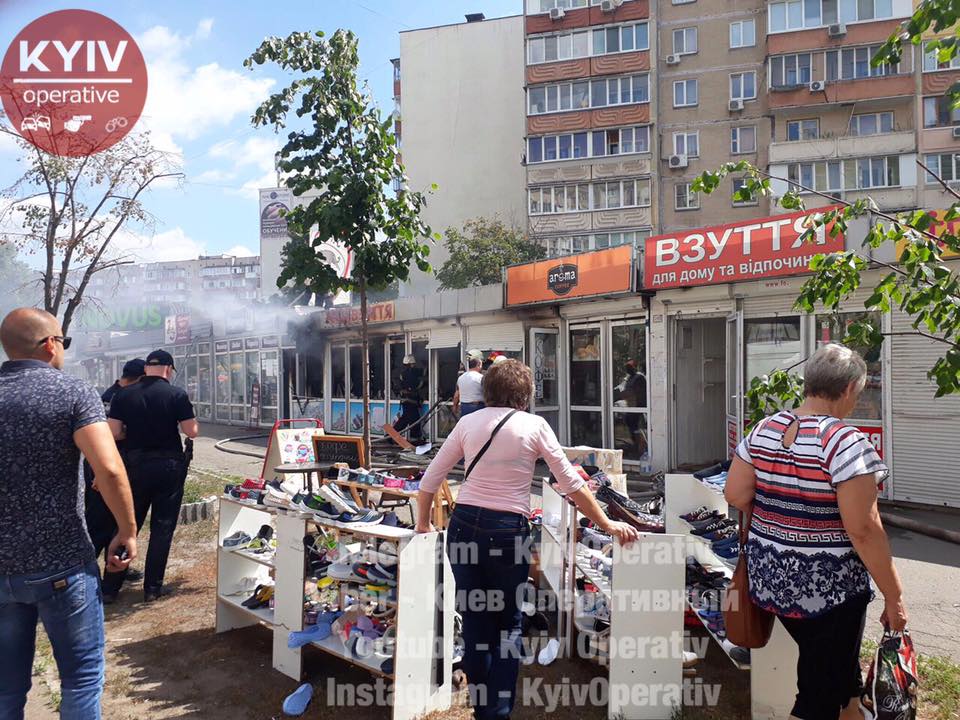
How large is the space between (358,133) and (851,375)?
4.66 m

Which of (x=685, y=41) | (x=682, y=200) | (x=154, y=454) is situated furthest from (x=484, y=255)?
(x=154, y=454)

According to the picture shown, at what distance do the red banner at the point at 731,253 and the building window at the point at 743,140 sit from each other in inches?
1175

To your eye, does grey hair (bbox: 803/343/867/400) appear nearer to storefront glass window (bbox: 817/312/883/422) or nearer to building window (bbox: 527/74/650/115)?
storefront glass window (bbox: 817/312/883/422)

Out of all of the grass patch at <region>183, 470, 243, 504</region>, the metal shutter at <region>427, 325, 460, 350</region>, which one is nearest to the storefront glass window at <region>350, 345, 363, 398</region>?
the metal shutter at <region>427, 325, 460, 350</region>

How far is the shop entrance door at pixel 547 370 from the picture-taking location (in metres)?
12.0

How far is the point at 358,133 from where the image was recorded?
599 centimetres

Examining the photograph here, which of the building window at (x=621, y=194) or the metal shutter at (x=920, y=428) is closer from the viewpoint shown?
the metal shutter at (x=920, y=428)

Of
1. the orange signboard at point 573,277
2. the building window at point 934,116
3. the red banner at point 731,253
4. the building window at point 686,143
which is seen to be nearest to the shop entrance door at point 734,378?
the red banner at point 731,253

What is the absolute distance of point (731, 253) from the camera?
913 cm

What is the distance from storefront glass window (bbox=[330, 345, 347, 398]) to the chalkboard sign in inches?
400

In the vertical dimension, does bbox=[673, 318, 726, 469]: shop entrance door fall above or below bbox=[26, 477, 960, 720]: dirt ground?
above

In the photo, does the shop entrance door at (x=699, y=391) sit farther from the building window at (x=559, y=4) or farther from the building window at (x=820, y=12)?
the building window at (x=559, y=4)

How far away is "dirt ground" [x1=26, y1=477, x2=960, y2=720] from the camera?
11.8 feet

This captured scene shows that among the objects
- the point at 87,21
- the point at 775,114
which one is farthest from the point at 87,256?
the point at 775,114
